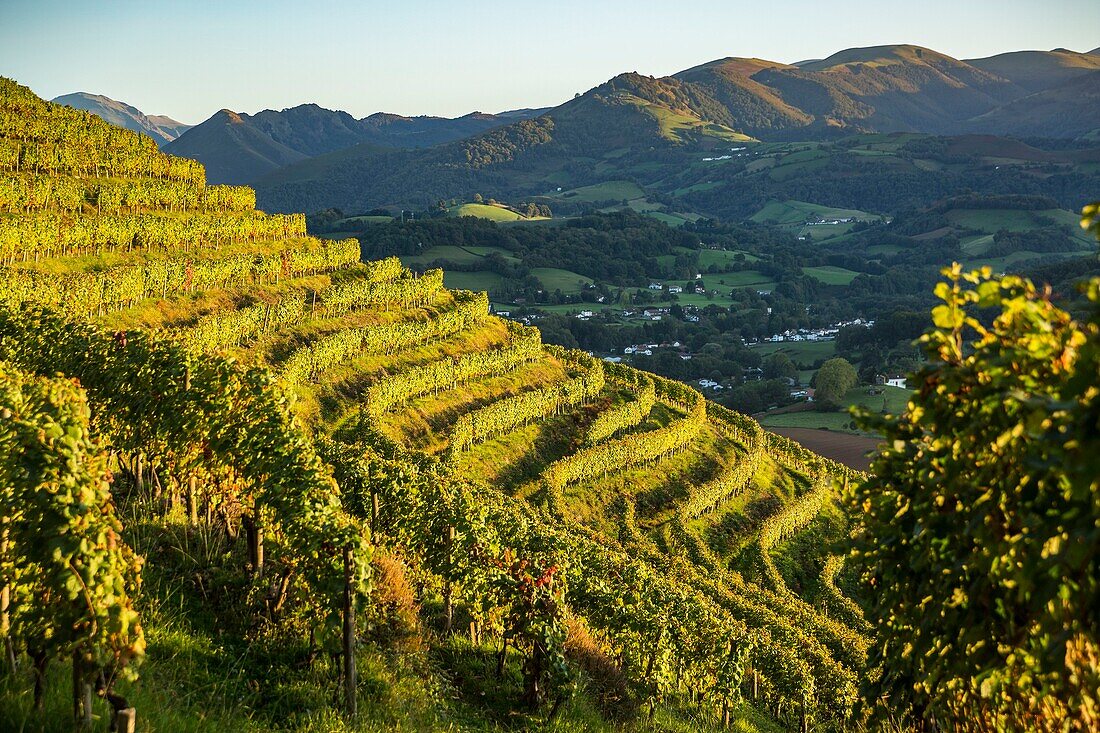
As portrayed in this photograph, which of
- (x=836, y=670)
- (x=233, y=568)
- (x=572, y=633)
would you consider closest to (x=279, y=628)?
(x=233, y=568)

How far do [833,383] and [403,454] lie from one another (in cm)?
14693

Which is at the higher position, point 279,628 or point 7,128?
point 7,128

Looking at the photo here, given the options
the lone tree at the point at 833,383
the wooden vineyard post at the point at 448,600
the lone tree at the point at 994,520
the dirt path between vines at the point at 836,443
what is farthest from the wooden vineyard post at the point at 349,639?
the lone tree at the point at 833,383

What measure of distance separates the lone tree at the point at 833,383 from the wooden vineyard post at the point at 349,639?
168m

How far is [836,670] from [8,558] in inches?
1713

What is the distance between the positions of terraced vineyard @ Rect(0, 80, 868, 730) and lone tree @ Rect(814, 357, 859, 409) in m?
57.8

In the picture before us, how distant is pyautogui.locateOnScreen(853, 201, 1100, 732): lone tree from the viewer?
603cm

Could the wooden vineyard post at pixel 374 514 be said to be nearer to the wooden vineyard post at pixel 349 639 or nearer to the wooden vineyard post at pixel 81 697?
the wooden vineyard post at pixel 349 639

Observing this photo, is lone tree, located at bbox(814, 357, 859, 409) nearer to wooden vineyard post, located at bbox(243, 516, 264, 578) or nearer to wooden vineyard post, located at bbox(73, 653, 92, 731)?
wooden vineyard post, located at bbox(243, 516, 264, 578)

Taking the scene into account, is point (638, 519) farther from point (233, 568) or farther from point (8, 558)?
point (8, 558)

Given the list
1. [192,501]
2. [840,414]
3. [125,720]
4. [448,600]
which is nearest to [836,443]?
[840,414]

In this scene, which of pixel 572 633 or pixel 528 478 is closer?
pixel 572 633

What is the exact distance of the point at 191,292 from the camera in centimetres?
8975

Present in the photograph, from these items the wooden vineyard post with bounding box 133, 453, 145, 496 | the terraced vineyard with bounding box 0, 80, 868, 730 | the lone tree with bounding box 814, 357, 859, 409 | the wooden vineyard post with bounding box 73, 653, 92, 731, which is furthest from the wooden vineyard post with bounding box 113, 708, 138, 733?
Result: the lone tree with bounding box 814, 357, 859, 409
